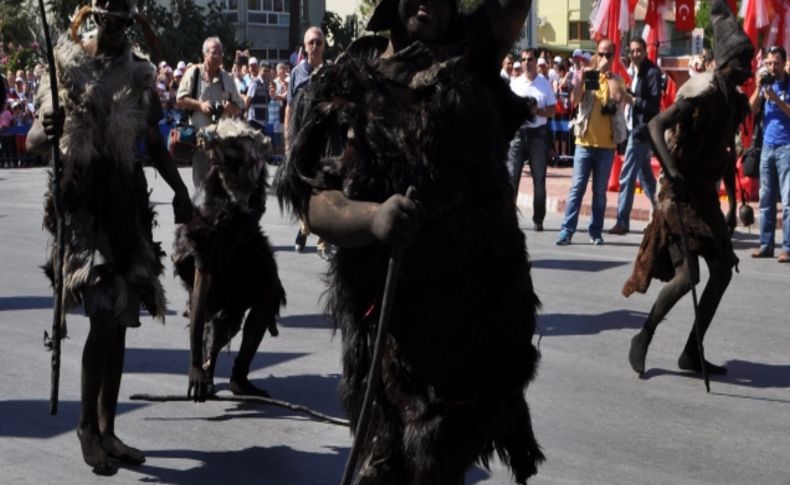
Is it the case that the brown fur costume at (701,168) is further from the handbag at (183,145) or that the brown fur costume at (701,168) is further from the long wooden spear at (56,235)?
the long wooden spear at (56,235)

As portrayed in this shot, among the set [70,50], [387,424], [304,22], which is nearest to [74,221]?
[70,50]

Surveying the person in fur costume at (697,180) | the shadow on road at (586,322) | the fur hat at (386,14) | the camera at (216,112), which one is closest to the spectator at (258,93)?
the camera at (216,112)

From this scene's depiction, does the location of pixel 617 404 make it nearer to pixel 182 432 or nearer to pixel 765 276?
pixel 182 432

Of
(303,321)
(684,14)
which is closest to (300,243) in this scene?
(303,321)

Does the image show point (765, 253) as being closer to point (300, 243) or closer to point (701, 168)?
point (300, 243)

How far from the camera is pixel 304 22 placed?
55094 millimetres

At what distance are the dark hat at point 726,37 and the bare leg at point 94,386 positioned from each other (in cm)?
387

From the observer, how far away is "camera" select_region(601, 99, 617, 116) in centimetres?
1368

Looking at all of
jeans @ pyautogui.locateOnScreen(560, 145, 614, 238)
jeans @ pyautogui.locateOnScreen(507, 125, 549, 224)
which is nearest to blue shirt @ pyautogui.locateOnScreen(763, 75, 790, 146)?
jeans @ pyautogui.locateOnScreen(560, 145, 614, 238)

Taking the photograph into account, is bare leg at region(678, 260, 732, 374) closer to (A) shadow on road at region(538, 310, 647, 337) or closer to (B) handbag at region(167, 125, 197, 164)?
(A) shadow on road at region(538, 310, 647, 337)

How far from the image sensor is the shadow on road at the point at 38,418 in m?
6.41

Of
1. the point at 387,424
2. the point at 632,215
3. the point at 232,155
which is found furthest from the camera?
the point at 632,215

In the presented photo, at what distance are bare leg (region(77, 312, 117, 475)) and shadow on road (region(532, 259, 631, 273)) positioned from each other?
259 inches

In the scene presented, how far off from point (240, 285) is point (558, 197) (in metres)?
10.1
